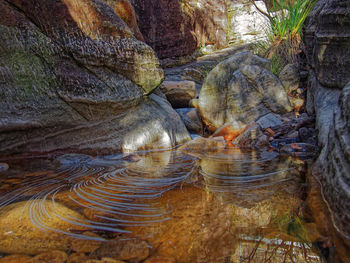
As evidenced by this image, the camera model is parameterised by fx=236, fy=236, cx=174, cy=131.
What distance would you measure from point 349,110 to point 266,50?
5.53 meters

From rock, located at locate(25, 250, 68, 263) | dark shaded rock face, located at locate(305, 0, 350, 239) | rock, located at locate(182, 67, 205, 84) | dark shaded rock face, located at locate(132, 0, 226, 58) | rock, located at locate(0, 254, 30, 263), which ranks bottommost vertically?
rock, located at locate(25, 250, 68, 263)

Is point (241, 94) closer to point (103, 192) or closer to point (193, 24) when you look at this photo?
point (103, 192)

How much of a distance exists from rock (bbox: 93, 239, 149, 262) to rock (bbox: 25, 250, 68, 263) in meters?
0.13

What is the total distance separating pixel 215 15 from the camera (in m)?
10.9

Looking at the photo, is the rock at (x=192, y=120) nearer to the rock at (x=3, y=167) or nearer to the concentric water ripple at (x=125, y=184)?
the concentric water ripple at (x=125, y=184)

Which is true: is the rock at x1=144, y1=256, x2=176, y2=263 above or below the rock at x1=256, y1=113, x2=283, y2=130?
below

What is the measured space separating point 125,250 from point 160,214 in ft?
1.23

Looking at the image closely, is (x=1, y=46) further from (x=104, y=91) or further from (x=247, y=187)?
(x=247, y=187)

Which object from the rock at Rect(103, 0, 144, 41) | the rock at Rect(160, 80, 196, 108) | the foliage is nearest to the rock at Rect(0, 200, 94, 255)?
the rock at Rect(103, 0, 144, 41)

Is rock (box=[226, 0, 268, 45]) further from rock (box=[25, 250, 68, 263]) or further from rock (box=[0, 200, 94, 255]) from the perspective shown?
rock (box=[25, 250, 68, 263])

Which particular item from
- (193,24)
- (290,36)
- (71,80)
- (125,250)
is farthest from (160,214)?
(193,24)

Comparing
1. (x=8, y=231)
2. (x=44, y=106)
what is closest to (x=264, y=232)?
(x=8, y=231)

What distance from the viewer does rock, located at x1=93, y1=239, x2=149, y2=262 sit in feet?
3.30

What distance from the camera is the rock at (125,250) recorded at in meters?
1.01
